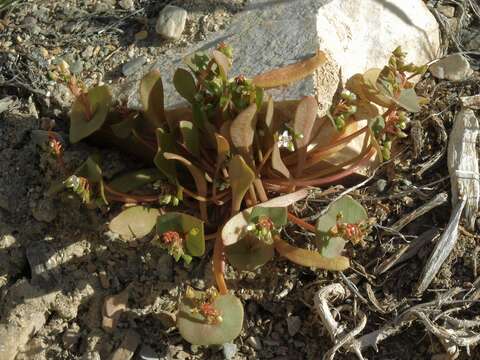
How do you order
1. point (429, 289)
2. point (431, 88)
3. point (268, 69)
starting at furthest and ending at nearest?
point (431, 88)
point (268, 69)
point (429, 289)

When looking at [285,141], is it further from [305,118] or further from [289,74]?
[289,74]

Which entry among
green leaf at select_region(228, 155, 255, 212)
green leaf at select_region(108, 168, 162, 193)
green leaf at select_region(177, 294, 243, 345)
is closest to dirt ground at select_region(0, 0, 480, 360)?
green leaf at select_region(108, 168, 162, 193)

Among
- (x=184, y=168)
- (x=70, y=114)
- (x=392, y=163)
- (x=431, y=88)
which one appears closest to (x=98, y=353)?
(x=184, y=168)

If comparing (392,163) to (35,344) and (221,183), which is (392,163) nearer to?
(221,183)

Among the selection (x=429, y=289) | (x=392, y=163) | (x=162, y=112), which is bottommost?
(x=429, y=289)

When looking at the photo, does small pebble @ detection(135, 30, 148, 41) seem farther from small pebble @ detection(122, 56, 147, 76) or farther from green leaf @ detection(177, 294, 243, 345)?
green leaf @ detection(177, 294, 243, 345)

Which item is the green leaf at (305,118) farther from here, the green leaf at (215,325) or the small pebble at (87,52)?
the small pebble at (87,52)

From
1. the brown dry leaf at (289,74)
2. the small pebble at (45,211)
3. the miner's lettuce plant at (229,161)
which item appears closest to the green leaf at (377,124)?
the miner's lettuce plant at (229,161)
